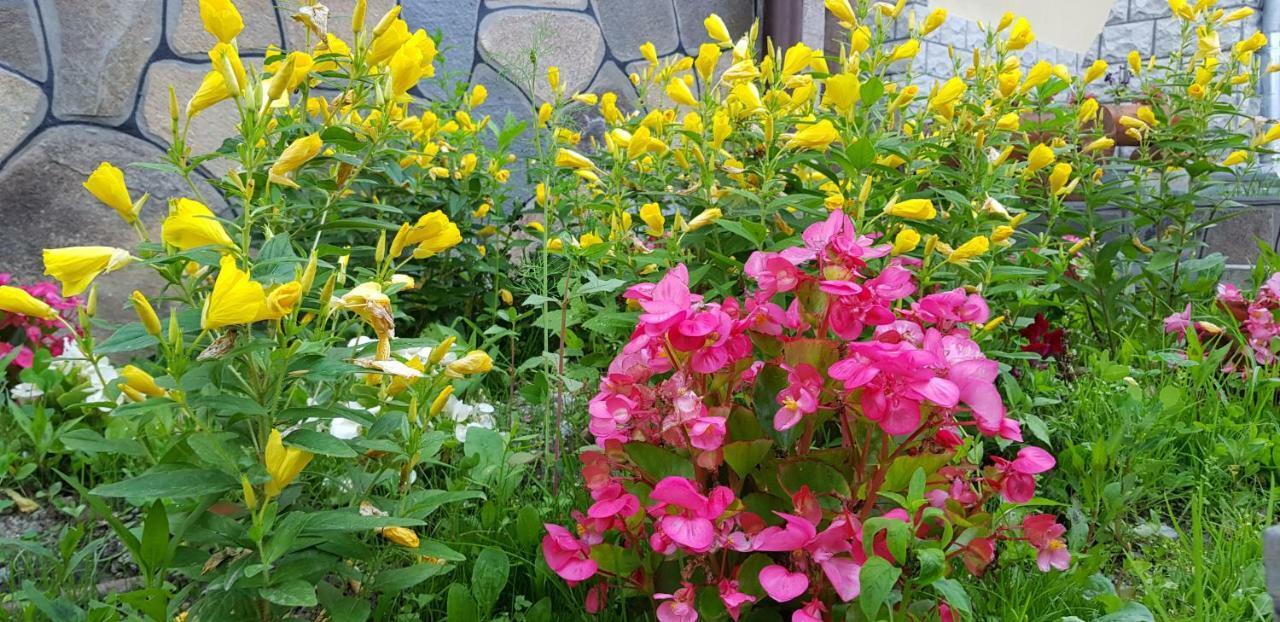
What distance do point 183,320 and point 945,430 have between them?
987 millimetres

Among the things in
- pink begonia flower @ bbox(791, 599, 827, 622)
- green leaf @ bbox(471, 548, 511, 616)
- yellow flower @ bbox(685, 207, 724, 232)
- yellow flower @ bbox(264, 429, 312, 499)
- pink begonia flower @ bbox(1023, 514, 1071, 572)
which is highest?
yellow flower @ bbox(685, 207, 724, 232)

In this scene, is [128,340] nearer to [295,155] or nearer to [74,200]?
[295,155]

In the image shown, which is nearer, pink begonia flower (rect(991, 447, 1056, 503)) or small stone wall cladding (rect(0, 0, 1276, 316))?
pink begonia flower (rect(991, 447, 1056, 503))

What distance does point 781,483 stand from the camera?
3.99 ft

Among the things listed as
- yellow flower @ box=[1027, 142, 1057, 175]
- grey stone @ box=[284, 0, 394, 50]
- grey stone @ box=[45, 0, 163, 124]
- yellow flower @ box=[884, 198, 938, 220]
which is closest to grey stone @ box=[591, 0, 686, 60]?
grey stone @ box=[284, 0, 394, 50]

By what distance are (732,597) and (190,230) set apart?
761 mm

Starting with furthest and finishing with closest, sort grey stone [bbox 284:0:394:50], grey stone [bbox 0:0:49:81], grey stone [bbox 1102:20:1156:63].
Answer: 1. grey stone [bbox 1102:20:1156:63]
2. grey stone [bbox 284:0:394:50]
3. grey stone [bbox 0:0:49:81]

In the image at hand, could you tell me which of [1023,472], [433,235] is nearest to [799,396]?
[1023,472]

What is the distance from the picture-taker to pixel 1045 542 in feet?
4.46

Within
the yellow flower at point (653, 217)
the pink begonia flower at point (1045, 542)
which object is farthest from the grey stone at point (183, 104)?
the pink begonia flower at point (1045, 542)

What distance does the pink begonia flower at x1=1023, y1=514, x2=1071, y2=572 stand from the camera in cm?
136

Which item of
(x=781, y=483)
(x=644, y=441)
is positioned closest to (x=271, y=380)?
(x=644, y=441)

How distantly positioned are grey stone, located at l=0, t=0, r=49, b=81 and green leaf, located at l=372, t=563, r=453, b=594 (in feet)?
7.78

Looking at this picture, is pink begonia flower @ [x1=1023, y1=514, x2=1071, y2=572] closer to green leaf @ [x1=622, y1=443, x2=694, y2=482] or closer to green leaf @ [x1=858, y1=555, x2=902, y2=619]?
green leaf @ [x1=858, y1=555, x2=902, y2=619]
